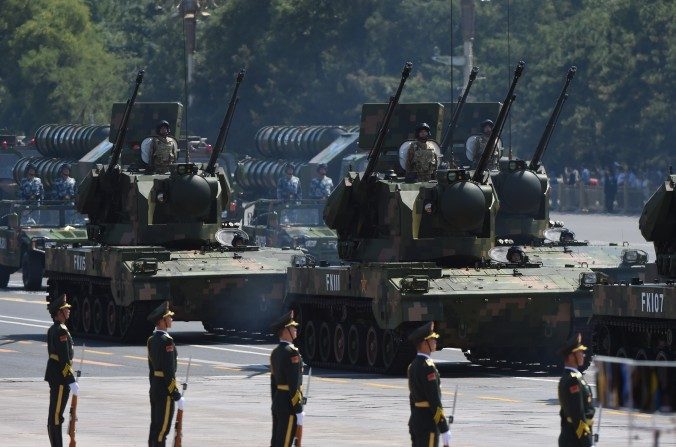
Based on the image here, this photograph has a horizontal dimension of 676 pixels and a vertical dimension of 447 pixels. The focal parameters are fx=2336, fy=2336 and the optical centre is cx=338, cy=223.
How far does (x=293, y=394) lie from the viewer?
64.5ft

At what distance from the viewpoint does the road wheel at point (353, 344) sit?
104ft

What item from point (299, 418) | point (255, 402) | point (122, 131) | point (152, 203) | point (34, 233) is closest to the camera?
point (299, 418)

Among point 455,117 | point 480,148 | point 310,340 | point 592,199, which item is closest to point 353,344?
point 310,340

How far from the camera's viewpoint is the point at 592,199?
76062 mm

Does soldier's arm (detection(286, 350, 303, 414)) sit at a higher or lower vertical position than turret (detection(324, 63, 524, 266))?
lower

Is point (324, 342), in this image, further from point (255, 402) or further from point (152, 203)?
point (152, 203)

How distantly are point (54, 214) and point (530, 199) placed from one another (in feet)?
49.7

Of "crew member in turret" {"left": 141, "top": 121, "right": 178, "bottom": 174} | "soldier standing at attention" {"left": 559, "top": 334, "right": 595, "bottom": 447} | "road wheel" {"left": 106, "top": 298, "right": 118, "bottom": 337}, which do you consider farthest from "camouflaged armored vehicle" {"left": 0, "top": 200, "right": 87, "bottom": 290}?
"soldier standing at attention" {"left": 559, "top": 334, "right": 595, "bottom": 447}

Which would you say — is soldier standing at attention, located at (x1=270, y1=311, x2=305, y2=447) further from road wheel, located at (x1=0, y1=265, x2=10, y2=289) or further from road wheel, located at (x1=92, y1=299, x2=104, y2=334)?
road wheel, located at (x1=0, y1=265, x2=10, y2=289)

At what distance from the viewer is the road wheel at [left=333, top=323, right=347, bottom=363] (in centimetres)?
3206

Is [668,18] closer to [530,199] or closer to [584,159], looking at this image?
[584,159]

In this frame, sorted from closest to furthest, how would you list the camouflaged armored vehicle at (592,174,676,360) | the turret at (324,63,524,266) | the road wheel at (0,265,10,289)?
the camouflaged armored vehicle at (592,174,676,360), the turret at (324,63,524,266), the road wheel at (0,265,10,289)

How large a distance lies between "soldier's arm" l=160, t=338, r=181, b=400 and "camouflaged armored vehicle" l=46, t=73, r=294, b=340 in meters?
13.8

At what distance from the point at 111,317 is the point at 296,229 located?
13.0 metres
